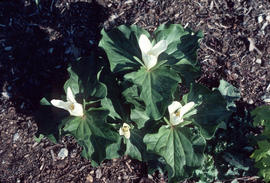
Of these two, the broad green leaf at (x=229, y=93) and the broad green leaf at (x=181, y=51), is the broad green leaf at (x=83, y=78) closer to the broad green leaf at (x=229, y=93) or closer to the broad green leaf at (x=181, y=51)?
the broad green leaf at (x=181, y=51)

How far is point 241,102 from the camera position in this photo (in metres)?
3.23

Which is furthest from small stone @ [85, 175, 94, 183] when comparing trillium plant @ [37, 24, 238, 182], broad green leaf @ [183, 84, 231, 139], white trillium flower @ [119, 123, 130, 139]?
broad green leaf @ [183, 84, 231, 139]

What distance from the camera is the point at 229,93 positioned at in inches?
122

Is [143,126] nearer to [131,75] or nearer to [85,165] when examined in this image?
[131,75]

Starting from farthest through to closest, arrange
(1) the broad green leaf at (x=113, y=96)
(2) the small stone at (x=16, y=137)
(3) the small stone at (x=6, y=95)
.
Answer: (3) the small stone at (x=6, y=95)
(2) the small stone at (x=16, y=137)
(1) the broad green leaf at (x=113, y=96)

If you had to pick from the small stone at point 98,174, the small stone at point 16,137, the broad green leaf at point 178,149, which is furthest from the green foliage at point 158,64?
the small stone at point 16,137

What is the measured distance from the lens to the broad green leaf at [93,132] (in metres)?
2.37

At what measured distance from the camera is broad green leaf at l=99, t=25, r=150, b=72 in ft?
8.18

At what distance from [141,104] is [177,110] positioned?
0.95 ft

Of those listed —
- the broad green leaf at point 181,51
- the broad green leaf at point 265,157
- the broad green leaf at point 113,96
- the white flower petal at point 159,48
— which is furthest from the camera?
the broad green leaf at point 113,96

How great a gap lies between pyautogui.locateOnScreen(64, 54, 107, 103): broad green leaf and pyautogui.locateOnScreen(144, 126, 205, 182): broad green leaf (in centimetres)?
55

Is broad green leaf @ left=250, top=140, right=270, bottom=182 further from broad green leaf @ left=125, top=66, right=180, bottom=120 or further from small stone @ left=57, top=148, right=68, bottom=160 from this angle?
small stone @ left=57, top=148, right=68, bottom=160

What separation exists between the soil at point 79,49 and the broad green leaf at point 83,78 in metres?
0.66

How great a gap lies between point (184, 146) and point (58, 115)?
39.8 inches
